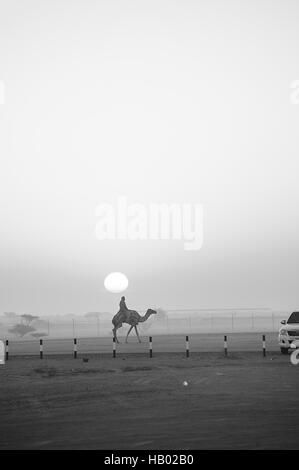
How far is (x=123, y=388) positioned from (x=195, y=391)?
2181 mm

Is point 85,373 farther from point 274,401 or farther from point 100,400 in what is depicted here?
point 274,401

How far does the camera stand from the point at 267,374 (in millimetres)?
19297

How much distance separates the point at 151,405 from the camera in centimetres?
1341

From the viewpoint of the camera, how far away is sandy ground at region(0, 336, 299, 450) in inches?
382

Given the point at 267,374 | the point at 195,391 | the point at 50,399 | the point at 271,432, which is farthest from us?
the point at 267,374

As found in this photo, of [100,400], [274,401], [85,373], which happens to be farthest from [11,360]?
[274,401]

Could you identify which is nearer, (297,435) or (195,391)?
(297,435)

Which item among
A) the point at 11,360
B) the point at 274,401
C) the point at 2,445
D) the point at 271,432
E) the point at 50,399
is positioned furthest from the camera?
the point at 11,360

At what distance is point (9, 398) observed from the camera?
584 inches

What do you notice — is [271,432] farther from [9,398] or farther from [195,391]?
[9,398]

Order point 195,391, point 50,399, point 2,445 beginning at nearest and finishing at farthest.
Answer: point 2,445 → point 50,399 → point 195,391

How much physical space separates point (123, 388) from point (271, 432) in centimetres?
704

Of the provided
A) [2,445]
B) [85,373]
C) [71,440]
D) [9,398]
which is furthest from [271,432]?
[85,373]

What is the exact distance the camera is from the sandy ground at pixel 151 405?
382 inches
